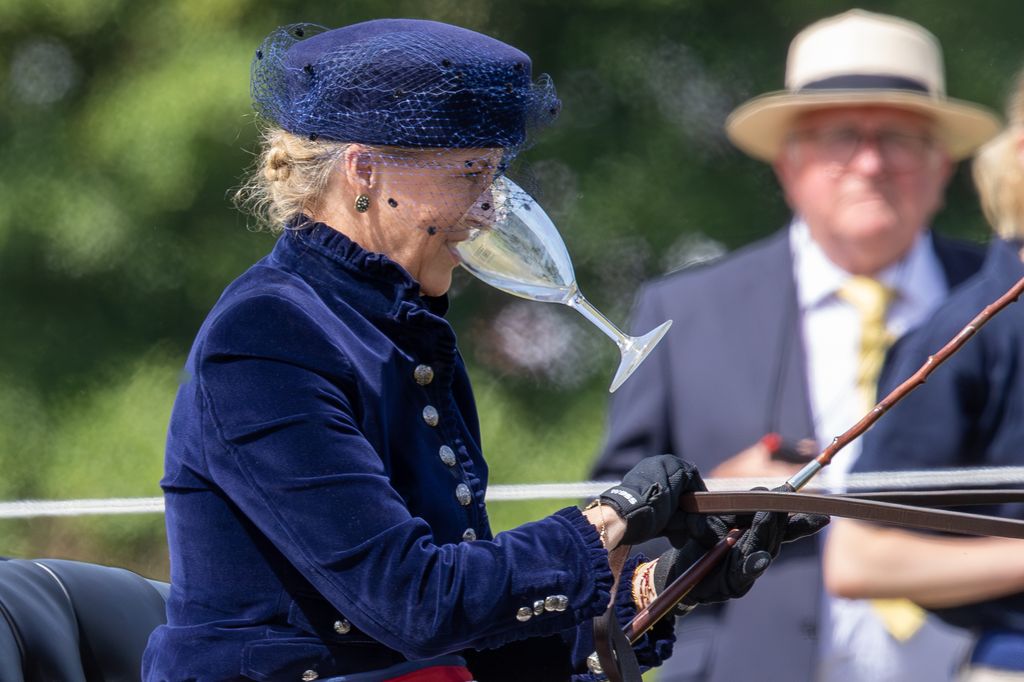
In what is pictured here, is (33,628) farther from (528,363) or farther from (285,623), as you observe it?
(528,363)

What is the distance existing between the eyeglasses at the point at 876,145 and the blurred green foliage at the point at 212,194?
2.54 feet

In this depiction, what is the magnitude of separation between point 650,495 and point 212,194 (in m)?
3.42

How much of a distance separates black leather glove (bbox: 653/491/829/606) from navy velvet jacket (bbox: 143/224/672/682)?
218mm

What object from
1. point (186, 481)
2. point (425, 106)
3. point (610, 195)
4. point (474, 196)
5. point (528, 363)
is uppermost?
point (425, 106)

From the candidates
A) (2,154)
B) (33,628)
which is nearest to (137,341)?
(2,154)

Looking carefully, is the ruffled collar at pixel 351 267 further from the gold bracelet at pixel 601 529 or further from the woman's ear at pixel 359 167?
the gold bracelet at pixel 601 529

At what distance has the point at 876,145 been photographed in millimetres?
3408

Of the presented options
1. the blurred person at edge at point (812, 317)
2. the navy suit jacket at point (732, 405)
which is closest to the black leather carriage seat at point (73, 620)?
the navy suit jacket at point (732, 405)

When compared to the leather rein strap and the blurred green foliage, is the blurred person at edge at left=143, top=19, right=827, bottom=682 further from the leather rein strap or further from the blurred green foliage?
the blurred green foliage

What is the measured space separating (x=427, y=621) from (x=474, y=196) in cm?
49

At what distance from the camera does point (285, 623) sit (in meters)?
1.59

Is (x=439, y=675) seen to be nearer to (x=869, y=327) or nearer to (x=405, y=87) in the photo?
(x=405, y=87)

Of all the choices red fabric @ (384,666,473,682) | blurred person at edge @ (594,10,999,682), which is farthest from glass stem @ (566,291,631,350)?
blurred person at edge @ (594,10,999,682)

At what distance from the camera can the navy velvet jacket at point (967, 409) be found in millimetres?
2832
